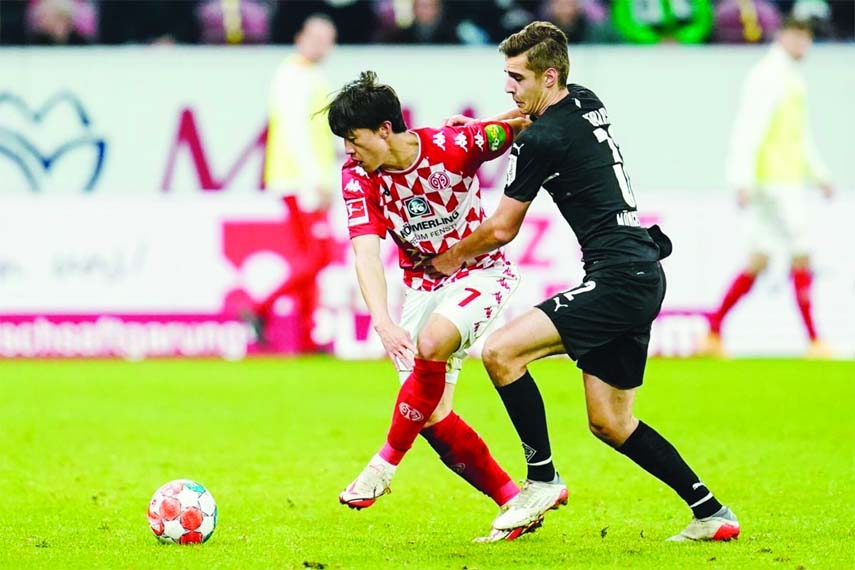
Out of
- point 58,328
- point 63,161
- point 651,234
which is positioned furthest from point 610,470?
point 63,161

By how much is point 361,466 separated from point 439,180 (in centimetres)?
267

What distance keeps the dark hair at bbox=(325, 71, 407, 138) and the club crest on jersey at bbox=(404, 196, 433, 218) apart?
Result: 0.39 m

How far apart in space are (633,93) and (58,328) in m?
6.31

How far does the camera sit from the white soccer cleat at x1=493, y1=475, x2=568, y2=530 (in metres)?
6.59

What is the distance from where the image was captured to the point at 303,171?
49.3ft

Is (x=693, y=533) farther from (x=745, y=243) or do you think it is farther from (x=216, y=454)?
(x=745, y=243)

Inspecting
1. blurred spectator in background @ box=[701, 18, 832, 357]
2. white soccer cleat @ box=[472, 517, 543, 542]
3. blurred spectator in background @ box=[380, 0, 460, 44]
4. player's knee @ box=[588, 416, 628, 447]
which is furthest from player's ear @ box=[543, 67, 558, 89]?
blurred spectator in background @ box=[380, 0, 460, 44]

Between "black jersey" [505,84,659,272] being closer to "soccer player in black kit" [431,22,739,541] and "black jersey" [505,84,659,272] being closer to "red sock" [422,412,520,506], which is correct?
Answer: "soccer player in black kit" [431,22,739,541]

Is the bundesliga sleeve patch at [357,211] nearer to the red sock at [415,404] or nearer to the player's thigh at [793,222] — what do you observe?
the red sock at [415,404]

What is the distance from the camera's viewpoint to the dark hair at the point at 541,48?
21.5 feet

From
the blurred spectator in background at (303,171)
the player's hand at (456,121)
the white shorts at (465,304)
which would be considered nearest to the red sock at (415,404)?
the white shorts at (465,304)

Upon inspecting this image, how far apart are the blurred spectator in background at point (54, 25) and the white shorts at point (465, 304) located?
32.5 feet

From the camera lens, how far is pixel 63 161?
52.7ft

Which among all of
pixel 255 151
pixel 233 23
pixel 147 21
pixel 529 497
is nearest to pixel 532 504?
pixel 529 497
